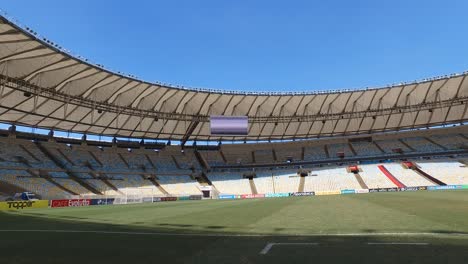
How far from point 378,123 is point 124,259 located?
6312cm

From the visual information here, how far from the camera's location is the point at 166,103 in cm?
4938

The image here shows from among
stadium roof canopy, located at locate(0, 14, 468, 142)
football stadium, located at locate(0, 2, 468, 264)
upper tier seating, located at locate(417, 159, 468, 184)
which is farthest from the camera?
upper tier seating, located at locate(417, 159, 468, 184)

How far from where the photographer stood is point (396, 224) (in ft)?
34.2

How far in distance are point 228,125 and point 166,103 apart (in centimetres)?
954

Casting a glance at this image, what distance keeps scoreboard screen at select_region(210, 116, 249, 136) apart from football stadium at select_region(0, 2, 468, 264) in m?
0.15

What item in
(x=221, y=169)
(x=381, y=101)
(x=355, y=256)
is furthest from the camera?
(x=221, y=169)

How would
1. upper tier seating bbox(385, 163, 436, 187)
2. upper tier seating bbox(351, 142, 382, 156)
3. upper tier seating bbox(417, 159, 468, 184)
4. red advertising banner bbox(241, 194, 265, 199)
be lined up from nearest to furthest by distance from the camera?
upper tier seating bbox(417, 159, 468, 184)
upper tier seating bbox(385, 163, 436, 187)
red advertising banner bbox(241, 194, 265, 199)
upper tier seating bbox(351, 142, 382, 156)

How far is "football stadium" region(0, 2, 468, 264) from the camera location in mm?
31938

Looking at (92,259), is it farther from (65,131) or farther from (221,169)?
(221,169)

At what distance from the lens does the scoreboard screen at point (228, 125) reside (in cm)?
4997

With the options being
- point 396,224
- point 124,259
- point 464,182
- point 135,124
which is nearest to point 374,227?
point 396,224

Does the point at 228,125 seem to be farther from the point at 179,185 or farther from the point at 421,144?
the point at 421,144

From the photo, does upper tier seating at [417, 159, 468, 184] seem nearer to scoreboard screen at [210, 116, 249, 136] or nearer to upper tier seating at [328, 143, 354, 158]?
upper tier seating at [328, 143, 354, 158]

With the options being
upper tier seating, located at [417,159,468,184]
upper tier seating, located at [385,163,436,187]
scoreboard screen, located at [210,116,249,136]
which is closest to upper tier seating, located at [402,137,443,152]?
upper tier seating, located at [417,159,468,184]
